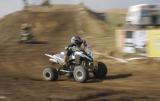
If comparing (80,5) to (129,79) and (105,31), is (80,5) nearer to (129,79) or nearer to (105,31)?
(105,31)

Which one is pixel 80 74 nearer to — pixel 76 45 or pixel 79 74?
pixel 79 74

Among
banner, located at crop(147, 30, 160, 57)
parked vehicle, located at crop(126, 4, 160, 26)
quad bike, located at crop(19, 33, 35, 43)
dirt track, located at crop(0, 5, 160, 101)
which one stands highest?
parked vehicle, located at crop(126, 4, 160, 26)

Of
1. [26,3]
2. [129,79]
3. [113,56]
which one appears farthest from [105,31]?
[129,79]

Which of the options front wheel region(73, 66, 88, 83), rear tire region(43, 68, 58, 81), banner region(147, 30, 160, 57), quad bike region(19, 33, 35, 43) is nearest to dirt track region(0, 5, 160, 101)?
front wheel region(73, 66, 88, 83)

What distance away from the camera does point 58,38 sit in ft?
121

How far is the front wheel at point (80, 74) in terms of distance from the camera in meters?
15.5

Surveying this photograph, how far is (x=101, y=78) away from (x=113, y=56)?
6290mm

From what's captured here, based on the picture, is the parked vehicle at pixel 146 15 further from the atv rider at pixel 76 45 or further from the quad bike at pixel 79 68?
the atv rider at pixel 76 45

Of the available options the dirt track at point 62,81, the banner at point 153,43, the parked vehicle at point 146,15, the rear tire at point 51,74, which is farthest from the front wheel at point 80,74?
the parked vehicle at point 146,15

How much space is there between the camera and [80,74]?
15.7 meters

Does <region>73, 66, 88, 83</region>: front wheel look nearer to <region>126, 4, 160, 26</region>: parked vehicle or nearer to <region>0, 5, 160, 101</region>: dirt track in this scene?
<region>0, 5, 160, 101</region>: dirt track

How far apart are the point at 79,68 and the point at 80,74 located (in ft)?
0.64

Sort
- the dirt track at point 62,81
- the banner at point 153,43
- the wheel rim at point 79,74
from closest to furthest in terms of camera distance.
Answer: the dirt track at point 62,81
the wheel rim at point 79,74
the banner at point 153,43

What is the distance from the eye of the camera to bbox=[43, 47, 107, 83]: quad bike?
15.7 meters
